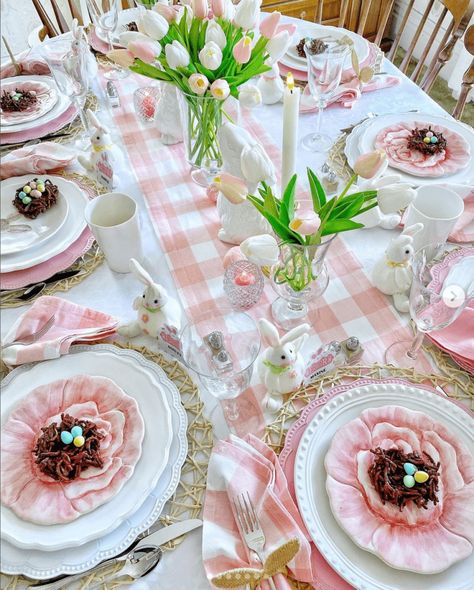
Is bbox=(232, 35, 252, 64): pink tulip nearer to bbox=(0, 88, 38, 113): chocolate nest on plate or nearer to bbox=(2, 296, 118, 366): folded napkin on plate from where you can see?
bbox=(2, 296, 118, 366): folded napkin on plate

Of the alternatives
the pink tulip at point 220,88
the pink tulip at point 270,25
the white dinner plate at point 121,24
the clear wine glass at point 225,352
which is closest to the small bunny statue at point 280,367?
the clear wine glass at point 225,352

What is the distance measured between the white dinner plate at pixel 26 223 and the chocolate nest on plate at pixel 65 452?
10.0 inches

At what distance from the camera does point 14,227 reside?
0.68 metres

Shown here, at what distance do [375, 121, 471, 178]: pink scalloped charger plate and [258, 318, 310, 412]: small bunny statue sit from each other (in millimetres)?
473

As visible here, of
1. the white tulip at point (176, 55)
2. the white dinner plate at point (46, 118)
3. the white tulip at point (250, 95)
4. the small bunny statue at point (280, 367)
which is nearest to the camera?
the small bunny statue at point (280, 367)

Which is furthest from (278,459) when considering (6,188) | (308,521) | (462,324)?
(6,188)

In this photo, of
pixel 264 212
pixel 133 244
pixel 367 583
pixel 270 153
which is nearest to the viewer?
pixel 367 583

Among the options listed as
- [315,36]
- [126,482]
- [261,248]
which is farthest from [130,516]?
[315,36]

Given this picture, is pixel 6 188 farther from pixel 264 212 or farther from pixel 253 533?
pixel 253 533

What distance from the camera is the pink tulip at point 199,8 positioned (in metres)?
0.75

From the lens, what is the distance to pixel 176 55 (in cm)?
69

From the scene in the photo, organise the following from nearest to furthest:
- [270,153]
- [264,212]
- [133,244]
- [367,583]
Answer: [367,583] < [264,212] < [133,244] < [270,153]

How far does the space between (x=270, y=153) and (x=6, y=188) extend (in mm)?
513

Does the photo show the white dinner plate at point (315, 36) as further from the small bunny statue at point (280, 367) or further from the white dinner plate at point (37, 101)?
the small bunny statue at point (280, 367)
